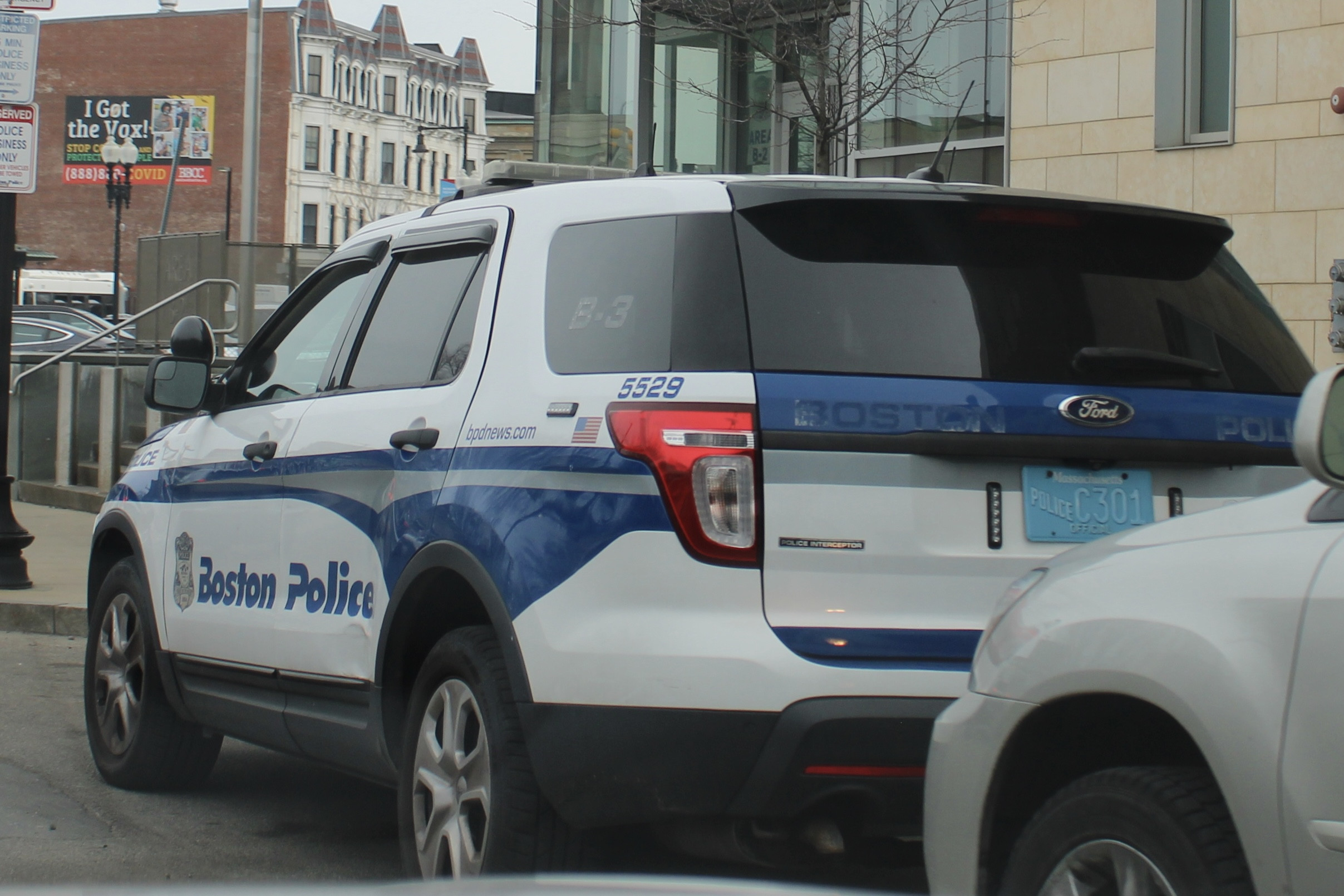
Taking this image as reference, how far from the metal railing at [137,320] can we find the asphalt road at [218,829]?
9.83 meters

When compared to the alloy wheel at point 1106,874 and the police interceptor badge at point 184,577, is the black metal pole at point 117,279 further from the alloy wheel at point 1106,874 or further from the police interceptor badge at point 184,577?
the alloy wheel at point 1106,874

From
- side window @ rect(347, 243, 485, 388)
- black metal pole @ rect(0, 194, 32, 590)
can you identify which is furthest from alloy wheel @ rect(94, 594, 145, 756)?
black metal pole @ rect(0, 194, 32, 590)

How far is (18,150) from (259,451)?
6374 mm

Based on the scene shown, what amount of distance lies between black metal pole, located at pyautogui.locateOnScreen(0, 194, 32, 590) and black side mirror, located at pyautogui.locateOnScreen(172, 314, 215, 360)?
5.56 metres

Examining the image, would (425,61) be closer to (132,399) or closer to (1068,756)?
(132,399)

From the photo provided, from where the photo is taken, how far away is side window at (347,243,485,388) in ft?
15.3

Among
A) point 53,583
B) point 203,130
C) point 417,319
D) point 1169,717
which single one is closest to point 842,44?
point 53,583

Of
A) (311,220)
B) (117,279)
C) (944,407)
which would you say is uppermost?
(311,220)

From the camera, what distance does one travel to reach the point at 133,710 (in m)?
6.25

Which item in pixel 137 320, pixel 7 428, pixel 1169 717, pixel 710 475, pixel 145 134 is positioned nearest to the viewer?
pixel 1169 717

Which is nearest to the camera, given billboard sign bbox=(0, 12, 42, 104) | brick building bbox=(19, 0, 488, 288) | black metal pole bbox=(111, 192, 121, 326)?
billboard sign bbox=(0, 12, 42, 104)

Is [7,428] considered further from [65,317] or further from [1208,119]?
[65,317]

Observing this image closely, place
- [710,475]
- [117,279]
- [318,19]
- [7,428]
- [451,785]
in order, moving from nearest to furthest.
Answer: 1. [710,475]
2. [451,785]
3. [7,428]
4. [117,279]
5. [318,19]

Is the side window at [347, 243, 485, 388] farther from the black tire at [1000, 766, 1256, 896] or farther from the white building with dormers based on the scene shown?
the white building with dormers
